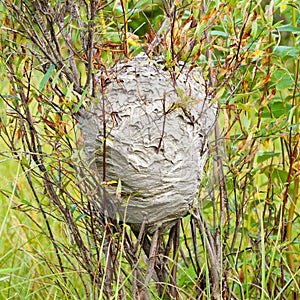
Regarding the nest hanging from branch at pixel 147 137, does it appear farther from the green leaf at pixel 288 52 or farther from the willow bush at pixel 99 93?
the green leaf at pixel 288 52

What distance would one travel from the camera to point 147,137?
140 cm

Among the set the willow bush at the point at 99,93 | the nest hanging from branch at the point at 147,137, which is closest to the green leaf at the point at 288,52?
the willow bush at the point at 99,93

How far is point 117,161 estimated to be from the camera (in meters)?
1.40

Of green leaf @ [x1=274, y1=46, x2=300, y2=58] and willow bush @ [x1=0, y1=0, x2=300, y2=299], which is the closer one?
willow bush @ [x1=0, y1=0, x2=300, y2=299]

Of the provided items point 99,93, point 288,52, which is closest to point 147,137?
point 99,93

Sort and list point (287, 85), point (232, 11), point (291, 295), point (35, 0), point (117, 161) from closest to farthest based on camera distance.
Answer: point (35, 0), point (117, 161), point (232, 11), point (287, 85), point (291, 295)

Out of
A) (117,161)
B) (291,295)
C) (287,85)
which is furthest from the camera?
(291,295)

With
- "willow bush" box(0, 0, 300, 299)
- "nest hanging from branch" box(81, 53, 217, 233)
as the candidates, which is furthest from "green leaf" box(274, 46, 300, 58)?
"nest hanging from branch" box(81, 53, 217, 233)

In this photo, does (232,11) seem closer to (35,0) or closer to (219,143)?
(219,143)

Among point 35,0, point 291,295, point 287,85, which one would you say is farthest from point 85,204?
point 291,295

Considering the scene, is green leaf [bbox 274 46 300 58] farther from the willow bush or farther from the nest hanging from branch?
the nest hanging from branch

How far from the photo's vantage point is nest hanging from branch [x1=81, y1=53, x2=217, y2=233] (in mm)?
1392

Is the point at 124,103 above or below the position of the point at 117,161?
above

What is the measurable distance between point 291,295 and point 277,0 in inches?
41.5
